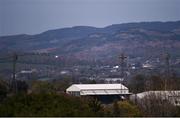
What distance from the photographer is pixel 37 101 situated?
68.2 ft

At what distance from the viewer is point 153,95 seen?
149 ft

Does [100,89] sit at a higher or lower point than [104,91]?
higher

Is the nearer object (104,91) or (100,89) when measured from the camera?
(104,91)

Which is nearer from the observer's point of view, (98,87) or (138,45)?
(98,87)

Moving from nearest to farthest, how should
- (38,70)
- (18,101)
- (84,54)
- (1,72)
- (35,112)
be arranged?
(35,112)
(18,101)
(1,72)
(38,70)
(84,54)

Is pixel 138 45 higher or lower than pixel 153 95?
higher

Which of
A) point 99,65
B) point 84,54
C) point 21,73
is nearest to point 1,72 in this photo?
point 21,73

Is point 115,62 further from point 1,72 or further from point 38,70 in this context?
point 1,72

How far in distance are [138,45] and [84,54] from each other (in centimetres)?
2116

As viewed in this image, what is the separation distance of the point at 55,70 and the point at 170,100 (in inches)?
3551

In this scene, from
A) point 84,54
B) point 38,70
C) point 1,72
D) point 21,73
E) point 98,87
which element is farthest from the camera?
point 84,54

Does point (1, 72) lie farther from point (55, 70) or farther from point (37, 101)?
point (37, 101)

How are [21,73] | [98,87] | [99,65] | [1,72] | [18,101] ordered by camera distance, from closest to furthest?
[18,101] < [98,87] < [1,72] < [21,73] < [99,65]

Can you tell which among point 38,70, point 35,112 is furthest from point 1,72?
point 35,112
